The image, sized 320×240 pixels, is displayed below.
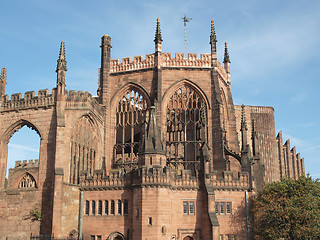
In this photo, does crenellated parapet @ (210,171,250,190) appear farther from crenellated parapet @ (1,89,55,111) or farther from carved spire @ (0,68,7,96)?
carved spire @ (0,68,7,96)

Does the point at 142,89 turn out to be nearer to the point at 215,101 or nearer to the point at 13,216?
the point at 215,101

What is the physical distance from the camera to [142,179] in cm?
3650

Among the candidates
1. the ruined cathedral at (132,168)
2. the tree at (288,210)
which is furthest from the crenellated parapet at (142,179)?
the tree at (288,210)

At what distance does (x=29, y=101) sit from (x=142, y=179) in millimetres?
14146

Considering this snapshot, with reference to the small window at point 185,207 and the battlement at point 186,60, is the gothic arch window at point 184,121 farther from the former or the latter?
the small window at point 185,207

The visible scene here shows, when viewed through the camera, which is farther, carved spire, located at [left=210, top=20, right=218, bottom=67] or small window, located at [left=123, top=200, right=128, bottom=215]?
carved spire, located at [left=210, top=20, right=218, bottom=67]

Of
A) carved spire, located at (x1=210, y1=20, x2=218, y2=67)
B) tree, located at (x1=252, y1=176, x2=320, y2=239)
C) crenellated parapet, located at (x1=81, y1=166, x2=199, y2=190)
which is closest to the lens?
tree, located at (x1=252, y1=176, x2=320, y2=239)

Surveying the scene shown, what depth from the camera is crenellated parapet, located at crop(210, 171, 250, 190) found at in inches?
1548

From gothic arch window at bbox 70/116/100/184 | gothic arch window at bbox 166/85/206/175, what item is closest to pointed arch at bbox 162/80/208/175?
gothic arch window at bbox 166/85/206/175

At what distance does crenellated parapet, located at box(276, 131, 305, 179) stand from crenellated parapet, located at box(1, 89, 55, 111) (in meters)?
49.1

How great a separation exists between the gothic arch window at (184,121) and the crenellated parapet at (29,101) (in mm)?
13148

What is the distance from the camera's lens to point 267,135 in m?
72.9

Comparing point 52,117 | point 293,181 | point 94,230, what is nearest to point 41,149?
point 52,117

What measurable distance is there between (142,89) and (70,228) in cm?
1758
